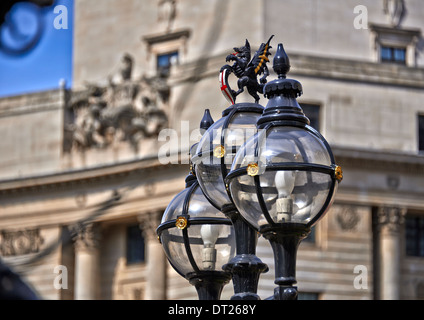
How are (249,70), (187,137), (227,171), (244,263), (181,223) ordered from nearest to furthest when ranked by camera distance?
(244,263)
(227,171)
(181,223)
(249,70)
(187,137)

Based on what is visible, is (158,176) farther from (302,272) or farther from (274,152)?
(274,152)

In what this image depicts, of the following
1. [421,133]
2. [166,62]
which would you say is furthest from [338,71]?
[166,62]

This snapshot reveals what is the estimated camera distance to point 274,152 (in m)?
8.98

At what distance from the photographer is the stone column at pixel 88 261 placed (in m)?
46.8

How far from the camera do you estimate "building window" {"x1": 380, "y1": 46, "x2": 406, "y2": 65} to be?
47.2 meters

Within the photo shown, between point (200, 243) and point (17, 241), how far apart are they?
1521 inches

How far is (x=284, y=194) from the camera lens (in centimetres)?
882

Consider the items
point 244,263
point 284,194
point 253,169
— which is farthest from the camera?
point 244,263

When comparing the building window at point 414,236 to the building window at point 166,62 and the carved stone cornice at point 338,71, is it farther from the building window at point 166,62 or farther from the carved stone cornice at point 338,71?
the building window at point 166,62

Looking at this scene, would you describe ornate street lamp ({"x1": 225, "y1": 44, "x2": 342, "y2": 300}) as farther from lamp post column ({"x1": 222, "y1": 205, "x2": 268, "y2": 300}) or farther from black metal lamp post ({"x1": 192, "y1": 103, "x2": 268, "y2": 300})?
black metal lamp post ({"x1": 192, "y1": 103, "x2": 268, "y2": 300})

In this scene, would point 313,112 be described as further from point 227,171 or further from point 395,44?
point 227,171

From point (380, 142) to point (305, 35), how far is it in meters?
4.77

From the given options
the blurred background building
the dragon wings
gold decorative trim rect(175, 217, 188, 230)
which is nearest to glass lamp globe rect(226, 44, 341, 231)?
gold decorative trim rect(175, 217, 188, 230)
